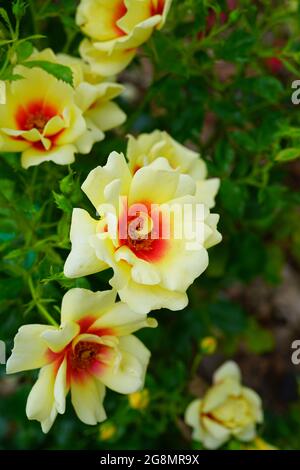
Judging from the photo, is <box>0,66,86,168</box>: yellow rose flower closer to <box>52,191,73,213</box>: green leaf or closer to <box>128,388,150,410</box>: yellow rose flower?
<box>52,191,73,213</box>: green leaf

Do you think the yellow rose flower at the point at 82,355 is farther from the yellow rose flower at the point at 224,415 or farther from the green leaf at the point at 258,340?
the green leaf at the point at 258,340

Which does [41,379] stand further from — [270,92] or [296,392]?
[296,392]

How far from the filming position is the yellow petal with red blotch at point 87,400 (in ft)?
3.15

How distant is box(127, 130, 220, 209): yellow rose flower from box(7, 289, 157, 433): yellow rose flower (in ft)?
0.79

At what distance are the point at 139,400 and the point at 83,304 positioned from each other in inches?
22.7

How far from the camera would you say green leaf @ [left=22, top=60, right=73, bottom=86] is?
3.19ft

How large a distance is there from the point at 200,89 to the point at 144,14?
324 millimetres

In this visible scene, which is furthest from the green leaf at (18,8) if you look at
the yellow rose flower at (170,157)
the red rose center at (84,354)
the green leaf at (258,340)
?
the green leaf at (258,340)

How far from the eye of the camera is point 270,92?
1.28 m

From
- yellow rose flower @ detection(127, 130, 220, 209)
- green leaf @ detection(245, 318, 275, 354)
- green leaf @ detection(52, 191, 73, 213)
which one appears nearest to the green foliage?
green leaf @ detection(52, 191, 73, 213)

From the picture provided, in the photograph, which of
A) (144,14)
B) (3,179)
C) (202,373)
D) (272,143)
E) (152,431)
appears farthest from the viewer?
(202,373)

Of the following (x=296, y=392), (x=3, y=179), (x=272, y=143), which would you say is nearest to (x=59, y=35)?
(x=3, y=179)

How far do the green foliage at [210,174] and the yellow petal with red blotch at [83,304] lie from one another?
26mm

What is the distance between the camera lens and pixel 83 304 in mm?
885
